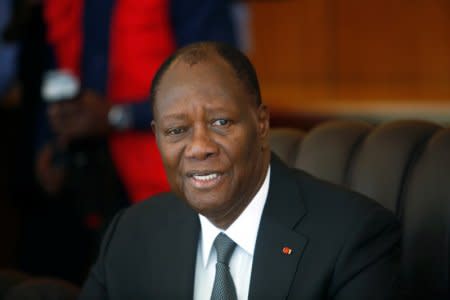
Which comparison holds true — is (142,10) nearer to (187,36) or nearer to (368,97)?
(187,36)

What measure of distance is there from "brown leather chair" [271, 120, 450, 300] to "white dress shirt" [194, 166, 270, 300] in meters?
0.39

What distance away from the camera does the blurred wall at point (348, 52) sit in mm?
6586

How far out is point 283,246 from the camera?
200 centimetres

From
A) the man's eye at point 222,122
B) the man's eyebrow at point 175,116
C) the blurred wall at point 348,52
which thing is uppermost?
the man's eyebrow at point 175,116

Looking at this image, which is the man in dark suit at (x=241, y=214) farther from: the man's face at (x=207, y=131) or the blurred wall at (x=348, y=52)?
the blurred wall at (x=348, y=52)

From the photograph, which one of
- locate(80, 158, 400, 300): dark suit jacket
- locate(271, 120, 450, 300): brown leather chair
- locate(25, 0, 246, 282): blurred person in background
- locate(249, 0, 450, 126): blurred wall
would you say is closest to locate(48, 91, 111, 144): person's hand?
locate(25, 0, 246, 282): blurred person in background

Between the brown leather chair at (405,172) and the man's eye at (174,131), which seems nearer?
the man's eye at (174,131)

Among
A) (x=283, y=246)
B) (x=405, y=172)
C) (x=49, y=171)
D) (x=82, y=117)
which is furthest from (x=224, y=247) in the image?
(x=49, y=171)

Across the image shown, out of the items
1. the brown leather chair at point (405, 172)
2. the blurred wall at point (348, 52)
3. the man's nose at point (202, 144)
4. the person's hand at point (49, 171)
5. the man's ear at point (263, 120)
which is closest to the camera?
the man's nose at point (202, 144)

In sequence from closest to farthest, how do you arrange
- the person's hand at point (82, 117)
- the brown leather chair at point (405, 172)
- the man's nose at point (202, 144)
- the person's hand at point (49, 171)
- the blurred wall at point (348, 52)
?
1. the man's nose at point (202, 144)
2. the brown leather chair at point (405, 172)
3. the person's hand at point (82, 117)
4. the person's hand at point (49, 171)
5. the blurred wall at point (348, 52)

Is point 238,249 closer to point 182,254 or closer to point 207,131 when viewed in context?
point 182,254

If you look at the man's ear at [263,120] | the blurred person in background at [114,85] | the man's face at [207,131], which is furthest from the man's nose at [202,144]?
the blurred person in background at [114,85]

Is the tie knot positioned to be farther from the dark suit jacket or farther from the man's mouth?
the man's mouth

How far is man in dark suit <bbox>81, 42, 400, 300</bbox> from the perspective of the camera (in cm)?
192
